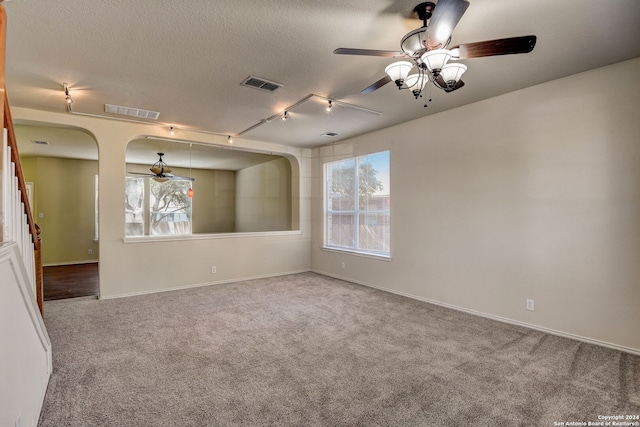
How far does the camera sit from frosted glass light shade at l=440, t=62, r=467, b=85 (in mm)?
2164

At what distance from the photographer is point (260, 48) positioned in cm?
256

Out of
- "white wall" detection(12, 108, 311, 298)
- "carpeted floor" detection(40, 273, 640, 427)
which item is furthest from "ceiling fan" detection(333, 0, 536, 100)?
"white wall" detection(12, 108, 311, 298)

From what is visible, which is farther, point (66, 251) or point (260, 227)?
point (66, 251)

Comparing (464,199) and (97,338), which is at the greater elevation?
(464,199)

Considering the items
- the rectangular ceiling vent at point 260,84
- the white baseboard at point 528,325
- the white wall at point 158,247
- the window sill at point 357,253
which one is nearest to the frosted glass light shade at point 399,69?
the rectangular ceiling vent at point 260,84

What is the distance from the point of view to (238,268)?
571cm

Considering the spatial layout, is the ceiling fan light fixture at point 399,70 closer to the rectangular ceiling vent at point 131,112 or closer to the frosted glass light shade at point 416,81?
the frosted glass light shade at point 416,81

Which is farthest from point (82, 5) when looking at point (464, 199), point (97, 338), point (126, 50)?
point (464, 199)

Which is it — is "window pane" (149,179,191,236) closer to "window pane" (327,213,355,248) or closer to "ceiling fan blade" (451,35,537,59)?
"window pane" (327,213,355,248)

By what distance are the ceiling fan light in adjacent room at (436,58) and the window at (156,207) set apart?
178 inches

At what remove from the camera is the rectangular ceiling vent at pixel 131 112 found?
3.94 m

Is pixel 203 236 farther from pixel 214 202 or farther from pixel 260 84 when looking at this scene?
pixel 260 84

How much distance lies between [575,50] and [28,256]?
4954 mm

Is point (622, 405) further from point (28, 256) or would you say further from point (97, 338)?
point (28, 256)
